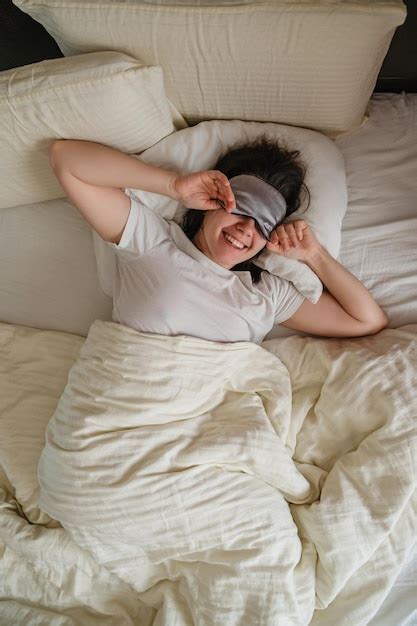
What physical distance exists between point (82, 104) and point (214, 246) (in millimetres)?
415

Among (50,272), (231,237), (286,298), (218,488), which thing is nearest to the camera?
(218,488)

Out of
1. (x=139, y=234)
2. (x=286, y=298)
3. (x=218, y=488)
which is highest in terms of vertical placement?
(x=139, y=234)

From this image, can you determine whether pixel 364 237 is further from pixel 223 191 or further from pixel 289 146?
pixel 223 191

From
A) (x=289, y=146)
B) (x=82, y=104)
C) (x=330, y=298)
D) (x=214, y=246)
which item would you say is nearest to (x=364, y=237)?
(x=330, y=298)

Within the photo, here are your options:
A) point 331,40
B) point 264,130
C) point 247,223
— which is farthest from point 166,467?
point 331,40

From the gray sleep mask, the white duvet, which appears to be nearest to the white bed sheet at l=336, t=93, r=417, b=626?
the white duvet

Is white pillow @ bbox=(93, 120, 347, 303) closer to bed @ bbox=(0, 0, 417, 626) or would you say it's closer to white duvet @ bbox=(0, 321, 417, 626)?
bed @ bbox=(0, 0, 417, 626)

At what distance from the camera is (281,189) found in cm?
116

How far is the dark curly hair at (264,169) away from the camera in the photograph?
1163 millimetres

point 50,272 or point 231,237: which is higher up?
point 231,237

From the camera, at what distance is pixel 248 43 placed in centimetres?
109

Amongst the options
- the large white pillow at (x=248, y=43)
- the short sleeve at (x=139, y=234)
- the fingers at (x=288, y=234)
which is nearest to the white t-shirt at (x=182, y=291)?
the short sleeve at (x=139, y=234)

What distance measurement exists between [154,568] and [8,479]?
0.41 m

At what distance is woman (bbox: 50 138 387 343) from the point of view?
1.09 metres
